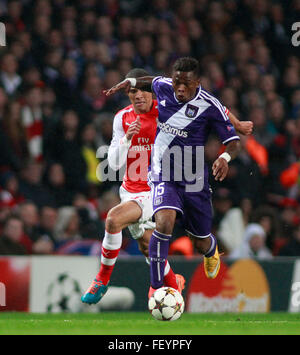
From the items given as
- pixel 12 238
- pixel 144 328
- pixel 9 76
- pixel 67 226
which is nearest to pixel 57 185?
pixel 67 226

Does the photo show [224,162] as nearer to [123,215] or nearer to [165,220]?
[165,220]

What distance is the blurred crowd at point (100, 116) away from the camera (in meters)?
11.9

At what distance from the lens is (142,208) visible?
8.64m

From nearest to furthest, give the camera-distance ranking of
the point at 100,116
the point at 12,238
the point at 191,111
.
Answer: the point at 191,111
the point at 12,238
the point at 100,116

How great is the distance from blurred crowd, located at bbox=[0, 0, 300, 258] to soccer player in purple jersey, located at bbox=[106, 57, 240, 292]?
3515mm

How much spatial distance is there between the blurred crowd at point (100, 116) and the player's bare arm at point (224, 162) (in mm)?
3917

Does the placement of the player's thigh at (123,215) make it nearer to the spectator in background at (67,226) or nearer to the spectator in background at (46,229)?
the spectator in background at (46,229)

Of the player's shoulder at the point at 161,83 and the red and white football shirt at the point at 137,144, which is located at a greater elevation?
the player's shoulder at the point at 161,83

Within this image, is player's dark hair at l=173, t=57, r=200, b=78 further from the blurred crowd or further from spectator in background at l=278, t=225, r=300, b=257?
spectator in background at l=278, t=225, r=300, b=257

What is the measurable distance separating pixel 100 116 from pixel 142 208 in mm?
4442

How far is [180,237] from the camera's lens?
11969 millimetres

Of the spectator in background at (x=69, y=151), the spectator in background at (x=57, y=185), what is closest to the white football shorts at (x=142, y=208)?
the spectator in background at (x=57, y=185)

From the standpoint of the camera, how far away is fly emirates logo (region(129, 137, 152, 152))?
8.80 m

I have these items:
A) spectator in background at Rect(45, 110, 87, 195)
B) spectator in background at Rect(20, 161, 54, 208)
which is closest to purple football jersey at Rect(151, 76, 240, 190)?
spectator in background at Rect(20, 161, 54, 208)
